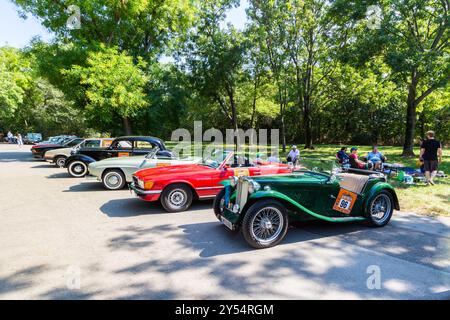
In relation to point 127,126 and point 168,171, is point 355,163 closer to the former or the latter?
point 168,171

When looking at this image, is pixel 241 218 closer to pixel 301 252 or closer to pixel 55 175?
pixel 301 252

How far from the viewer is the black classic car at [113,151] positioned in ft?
36.0

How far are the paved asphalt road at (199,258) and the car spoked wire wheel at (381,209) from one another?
168mm

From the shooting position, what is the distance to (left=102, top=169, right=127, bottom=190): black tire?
351 inches

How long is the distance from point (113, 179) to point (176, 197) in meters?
3.41

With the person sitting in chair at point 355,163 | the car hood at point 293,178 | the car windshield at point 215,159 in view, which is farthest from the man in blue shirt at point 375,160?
the car windshield at point 215,159

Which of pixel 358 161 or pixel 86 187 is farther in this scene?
pixel 358 161

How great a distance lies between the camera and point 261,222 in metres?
4.55

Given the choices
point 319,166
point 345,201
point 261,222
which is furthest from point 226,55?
point 261,222

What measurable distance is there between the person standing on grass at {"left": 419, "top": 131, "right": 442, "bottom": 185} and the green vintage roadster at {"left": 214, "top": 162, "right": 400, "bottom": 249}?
4.77 meters

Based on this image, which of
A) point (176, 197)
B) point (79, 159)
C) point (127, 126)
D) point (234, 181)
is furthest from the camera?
point (127, 126)

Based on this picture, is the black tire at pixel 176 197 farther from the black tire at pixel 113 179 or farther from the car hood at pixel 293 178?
the black tire at pixel 113 179

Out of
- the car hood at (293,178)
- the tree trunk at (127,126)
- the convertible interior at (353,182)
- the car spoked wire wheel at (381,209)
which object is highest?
the tree trunk at (127,126)
